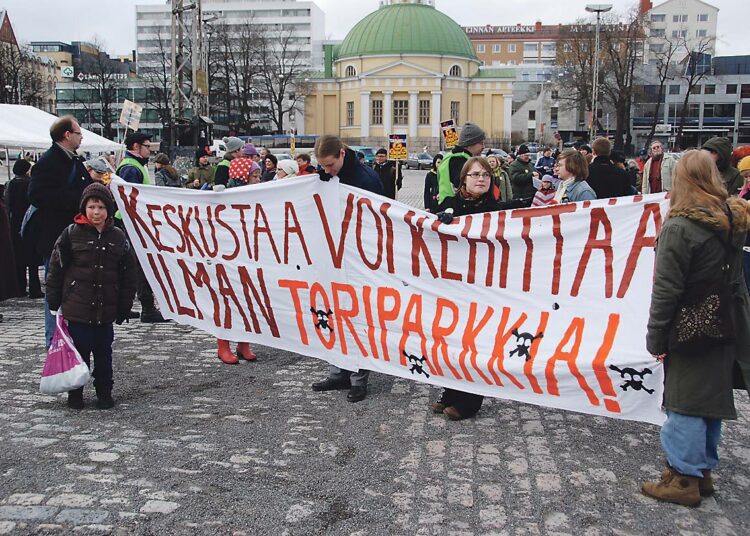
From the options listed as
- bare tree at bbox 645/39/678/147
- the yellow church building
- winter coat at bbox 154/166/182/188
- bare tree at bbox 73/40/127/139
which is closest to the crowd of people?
winter coat at bbox 154/166/182/188

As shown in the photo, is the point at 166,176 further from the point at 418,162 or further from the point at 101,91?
the point at 101,91

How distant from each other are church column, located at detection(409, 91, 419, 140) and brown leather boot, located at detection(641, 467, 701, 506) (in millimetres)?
81242

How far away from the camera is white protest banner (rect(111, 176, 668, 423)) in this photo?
15.2 ft

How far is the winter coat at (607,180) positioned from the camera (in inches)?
354

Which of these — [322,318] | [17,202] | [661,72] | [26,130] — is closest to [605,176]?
[322,318]

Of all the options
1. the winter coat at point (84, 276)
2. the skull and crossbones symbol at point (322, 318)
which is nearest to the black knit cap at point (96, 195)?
the winter coat at point (84, 276)

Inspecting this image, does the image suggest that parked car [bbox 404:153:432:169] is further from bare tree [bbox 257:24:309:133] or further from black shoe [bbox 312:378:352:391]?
black shoe [bbox 312:378:352:391]

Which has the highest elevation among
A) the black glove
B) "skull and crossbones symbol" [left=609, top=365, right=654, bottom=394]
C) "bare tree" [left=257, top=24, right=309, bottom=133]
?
"bare tree" [left=257, top=24, right=309, bottom=133]

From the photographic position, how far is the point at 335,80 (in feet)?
294

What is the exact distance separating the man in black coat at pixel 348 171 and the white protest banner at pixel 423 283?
158mm

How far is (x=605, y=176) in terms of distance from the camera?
9.04m

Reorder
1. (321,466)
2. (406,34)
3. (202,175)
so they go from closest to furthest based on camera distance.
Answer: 1. (321,466)
2. (202,175)
3. (406,34)

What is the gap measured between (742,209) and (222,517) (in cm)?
307

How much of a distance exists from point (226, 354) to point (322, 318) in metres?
1.52
